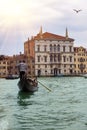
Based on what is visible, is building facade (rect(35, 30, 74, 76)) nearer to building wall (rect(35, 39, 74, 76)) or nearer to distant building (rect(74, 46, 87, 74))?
building wall (rect(35, 39, 74, 76))

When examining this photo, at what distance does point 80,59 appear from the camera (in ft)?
228

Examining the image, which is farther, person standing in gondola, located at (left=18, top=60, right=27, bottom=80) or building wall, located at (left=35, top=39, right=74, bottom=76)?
building wall, located at (left=35, top=39, right=74, bottom=76)

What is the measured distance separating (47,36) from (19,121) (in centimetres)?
5571

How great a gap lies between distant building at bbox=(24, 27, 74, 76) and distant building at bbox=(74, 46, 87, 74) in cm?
161

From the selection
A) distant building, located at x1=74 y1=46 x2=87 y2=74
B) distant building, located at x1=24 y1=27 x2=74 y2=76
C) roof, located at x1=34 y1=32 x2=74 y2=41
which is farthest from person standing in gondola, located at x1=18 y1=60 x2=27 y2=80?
distant building, located at x1=74 y1=46 x2=87 y2=74

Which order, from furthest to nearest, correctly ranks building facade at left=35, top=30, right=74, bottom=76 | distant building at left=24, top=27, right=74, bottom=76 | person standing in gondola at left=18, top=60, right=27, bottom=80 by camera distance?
building facade at left=35, top=30, right=74, bottom=76 < distant building at left=24, top=27, right=74, bottom=76 < person standing in gondola at left=18, top=60, right=27, bottom=80

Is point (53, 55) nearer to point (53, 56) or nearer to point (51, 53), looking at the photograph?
point (53, 56)

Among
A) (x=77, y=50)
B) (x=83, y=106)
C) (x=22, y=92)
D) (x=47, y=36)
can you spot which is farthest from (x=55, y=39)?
(x=83, y=106)

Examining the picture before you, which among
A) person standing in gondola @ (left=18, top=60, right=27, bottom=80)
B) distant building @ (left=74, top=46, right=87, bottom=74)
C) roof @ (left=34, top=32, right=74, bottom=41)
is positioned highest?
roof @ (left=34, top=32, right=74, bottom=41)

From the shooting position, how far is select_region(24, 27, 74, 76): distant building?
212 ft

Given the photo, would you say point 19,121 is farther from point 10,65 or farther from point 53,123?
point 10,65

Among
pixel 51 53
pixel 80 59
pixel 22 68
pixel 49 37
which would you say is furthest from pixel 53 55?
pixel 22 68

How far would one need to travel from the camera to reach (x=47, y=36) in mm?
65625

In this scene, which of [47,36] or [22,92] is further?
[47,36]
